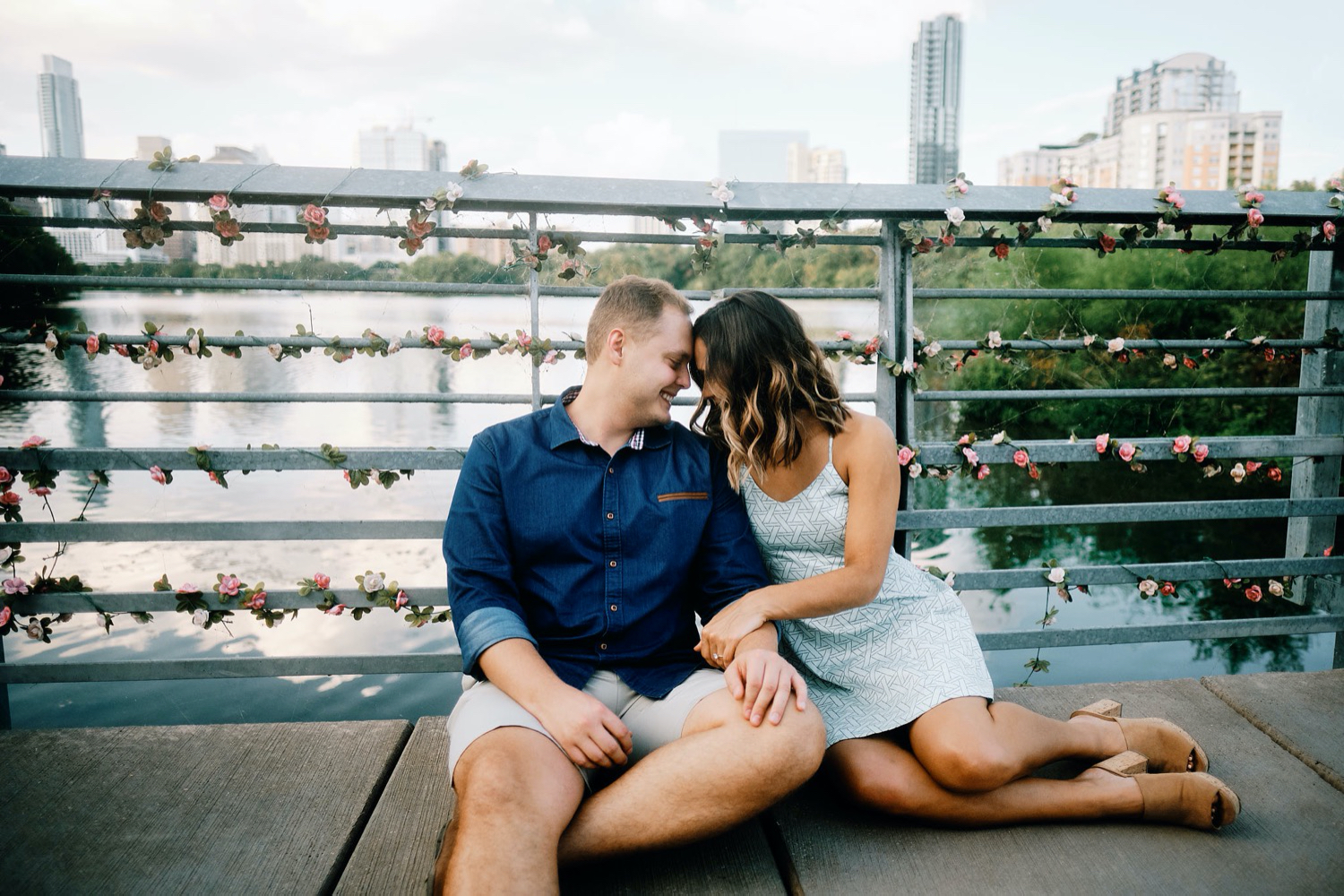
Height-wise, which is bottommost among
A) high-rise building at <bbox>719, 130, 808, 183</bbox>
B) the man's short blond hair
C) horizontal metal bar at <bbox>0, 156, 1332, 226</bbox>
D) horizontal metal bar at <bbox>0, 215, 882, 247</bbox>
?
the man's short blond hair

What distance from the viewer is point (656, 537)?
2010 millimetres

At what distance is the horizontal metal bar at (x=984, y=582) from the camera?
8.42 feet

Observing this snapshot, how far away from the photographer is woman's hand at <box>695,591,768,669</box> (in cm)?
186

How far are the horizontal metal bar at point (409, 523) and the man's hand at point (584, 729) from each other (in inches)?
39.3

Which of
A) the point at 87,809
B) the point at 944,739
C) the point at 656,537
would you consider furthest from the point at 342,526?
the point at 944,739

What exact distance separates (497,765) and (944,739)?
1.01 m

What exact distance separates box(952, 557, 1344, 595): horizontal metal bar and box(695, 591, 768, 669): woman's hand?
47.1 inches

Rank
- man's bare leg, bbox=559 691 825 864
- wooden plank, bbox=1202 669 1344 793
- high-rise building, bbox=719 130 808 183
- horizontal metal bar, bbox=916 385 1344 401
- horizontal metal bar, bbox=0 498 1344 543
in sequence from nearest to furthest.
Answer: man's bare leg, bbox=559 691 825 864, wooden plank, bbox=1202 669 1344 793, horizontal metal bar, bbox=0 498 1344 543, horizontal metal bar, bbox=916 385 1344 401, high-rise building, bbox=719 130 808 183

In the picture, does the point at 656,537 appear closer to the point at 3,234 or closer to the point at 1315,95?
the point at 3,234

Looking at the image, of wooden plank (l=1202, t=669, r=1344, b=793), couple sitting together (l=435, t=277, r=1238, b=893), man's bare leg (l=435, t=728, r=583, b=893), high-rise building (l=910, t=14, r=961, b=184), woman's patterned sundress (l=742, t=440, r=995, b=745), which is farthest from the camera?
high-rise building (l=910, t=14, r=961, b=184)

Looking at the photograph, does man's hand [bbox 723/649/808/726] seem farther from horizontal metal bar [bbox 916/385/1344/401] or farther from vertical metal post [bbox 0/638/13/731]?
vertical metal post [bbox 0/638/13/731]

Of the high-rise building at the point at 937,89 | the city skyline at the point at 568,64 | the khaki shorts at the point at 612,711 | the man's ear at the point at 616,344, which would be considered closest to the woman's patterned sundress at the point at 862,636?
the khaki shorts at the point at 612,711

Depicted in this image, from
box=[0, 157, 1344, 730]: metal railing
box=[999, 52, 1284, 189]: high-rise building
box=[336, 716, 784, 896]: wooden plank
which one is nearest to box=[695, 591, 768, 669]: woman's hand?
box=[336, 716, 784, 896]: wooden plank

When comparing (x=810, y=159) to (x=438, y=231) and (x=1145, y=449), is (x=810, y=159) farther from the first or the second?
(x=438, y=231)
